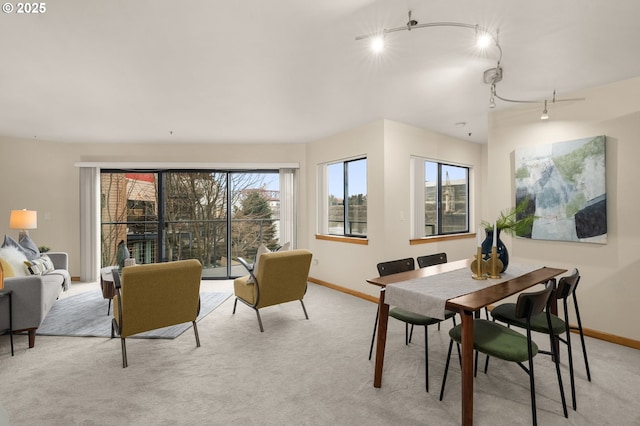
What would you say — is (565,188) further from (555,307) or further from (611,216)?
(555,307)

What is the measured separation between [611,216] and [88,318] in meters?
5.56

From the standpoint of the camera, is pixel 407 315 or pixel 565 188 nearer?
pixel 407 315

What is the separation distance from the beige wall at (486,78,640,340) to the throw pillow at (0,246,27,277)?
18.4ft

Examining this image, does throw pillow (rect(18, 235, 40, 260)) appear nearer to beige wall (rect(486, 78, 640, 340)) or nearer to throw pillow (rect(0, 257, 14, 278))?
throw pillow (rect(0, 257, 14, 278))

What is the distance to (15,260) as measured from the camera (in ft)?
11.3

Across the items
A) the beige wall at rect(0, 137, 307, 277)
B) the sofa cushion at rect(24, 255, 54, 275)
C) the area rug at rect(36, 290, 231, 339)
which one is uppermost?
the beige wall at rect(0, 137, 307, 277)

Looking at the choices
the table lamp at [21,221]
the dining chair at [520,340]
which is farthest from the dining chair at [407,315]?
the table lamp at [21,221]

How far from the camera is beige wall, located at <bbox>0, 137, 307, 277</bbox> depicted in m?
5.08

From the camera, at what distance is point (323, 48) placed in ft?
7.75

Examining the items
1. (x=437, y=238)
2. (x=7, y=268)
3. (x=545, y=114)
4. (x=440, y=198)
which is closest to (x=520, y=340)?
(x=545, y=114)

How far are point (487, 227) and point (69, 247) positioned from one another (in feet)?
20.9

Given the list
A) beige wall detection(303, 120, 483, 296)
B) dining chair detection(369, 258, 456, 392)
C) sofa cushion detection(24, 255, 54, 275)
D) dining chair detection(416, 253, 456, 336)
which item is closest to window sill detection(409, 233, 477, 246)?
beige wall detection(303, 120, 483, 296)

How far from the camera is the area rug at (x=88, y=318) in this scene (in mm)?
3187

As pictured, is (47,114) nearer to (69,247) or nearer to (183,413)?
(69,247)
